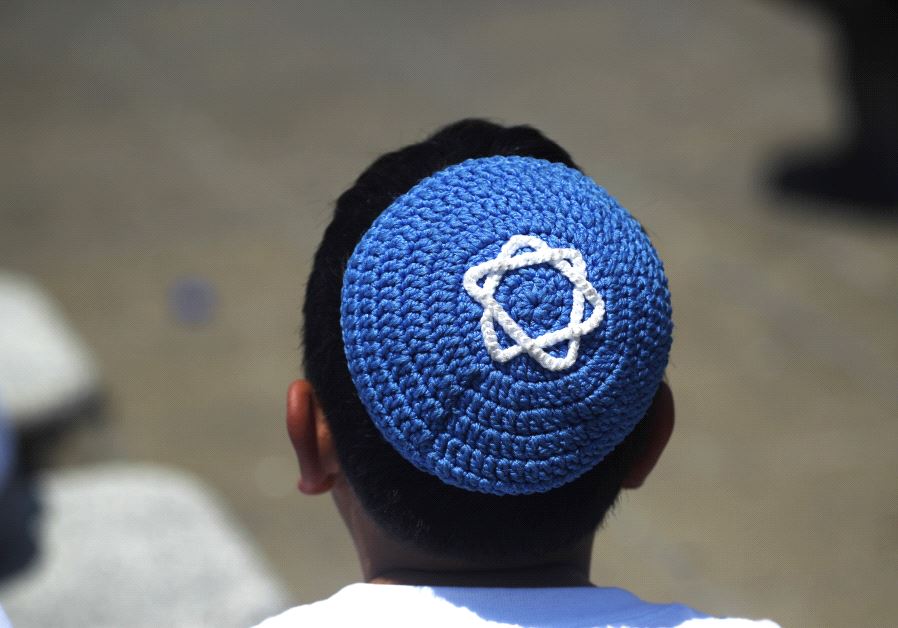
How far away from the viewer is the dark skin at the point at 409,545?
1.28 metres

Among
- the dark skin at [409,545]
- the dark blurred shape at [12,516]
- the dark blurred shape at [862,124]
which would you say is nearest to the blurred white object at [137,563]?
the dark blurred shape at [12,516]

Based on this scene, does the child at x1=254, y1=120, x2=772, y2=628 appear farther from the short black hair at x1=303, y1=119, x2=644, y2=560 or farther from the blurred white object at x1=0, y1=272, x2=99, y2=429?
the blurred white object at x1=0, y1=272, x2=99, y2=429

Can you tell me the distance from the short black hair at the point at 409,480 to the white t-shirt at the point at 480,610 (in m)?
0.05

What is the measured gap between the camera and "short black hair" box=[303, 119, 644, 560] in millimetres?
1242

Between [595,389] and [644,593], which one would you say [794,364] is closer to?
[644,593]

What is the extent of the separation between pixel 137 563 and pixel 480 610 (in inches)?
78.1

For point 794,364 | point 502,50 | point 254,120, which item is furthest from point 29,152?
point 794,364

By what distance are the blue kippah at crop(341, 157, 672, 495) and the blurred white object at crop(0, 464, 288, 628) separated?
6.02ft

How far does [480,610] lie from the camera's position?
1.23 metres

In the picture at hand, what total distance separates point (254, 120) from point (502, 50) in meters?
1.83

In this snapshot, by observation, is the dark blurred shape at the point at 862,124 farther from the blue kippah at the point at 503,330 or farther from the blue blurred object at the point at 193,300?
the blue kippah at the point at 503,330

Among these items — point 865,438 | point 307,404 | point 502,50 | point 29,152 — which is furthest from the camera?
point 502,50

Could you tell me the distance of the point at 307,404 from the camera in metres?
1.33

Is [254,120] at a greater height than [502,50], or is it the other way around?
[502,50]
